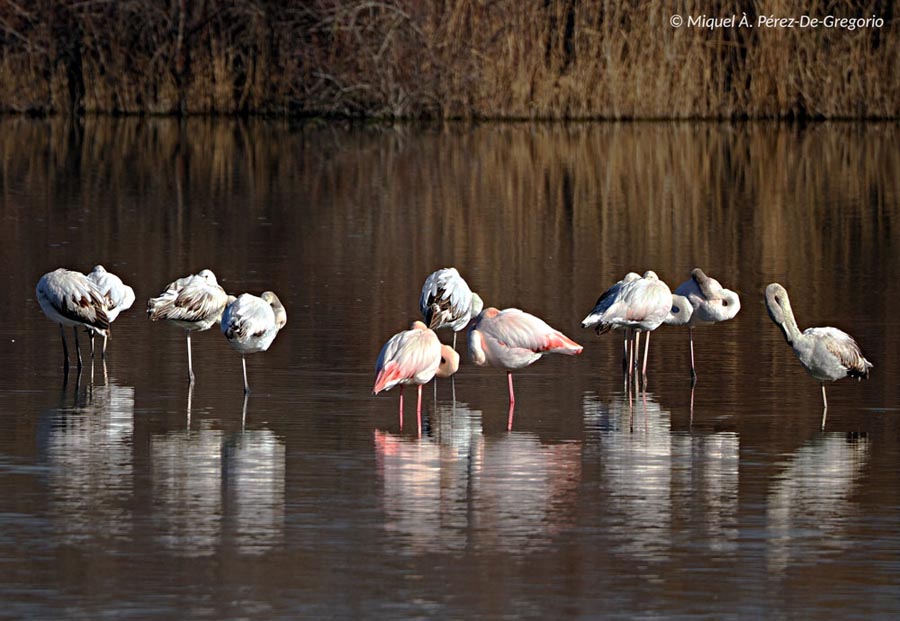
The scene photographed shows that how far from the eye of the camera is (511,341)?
981 cm

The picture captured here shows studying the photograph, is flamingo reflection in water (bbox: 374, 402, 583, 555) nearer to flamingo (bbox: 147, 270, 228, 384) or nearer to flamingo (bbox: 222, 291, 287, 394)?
flamingo (bbox: 222, 291, 287, 394)

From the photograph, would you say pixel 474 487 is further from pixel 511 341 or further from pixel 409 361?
pixel 511 341

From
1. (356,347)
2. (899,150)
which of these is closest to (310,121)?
(899,150)

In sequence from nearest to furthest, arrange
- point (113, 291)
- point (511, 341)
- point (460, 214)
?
point (511, 341) → point (113, 291) → point (460, 214)

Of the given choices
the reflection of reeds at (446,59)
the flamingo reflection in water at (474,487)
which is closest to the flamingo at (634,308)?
the flamingo reflection in water at (474,487)

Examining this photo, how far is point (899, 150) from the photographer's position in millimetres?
28719

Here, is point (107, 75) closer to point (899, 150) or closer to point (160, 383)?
point (899, 150)

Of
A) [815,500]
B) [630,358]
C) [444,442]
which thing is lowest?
[815,500]

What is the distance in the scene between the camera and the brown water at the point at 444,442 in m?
6.46

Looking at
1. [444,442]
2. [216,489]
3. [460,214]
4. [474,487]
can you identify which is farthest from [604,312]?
[460,214]

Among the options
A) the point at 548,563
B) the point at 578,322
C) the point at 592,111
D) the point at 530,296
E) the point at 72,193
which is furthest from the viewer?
the point at 592,111

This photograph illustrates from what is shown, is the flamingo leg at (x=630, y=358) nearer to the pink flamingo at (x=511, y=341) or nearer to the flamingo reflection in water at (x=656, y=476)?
the flamingo reflection in water at (x=656, y=476)

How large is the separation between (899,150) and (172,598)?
24.0 m

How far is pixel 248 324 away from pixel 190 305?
73 cm
